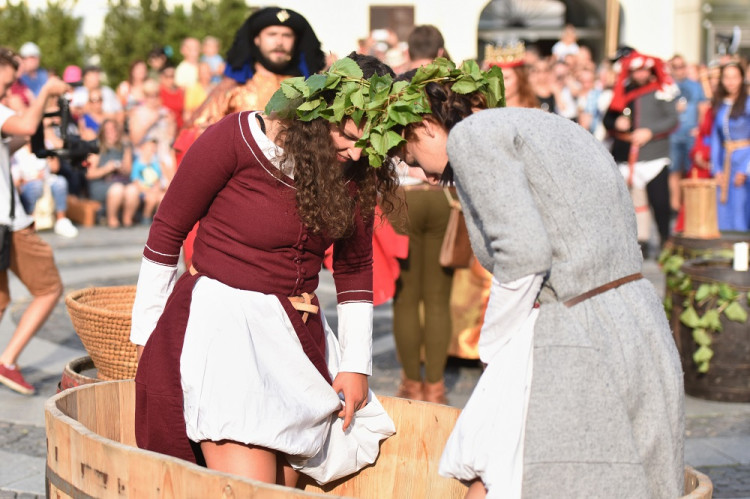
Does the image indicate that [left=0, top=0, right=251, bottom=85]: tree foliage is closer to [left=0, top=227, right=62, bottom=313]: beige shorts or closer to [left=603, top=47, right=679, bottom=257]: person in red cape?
[left=603, top=47, right=679, bottom=257]: person in red cape

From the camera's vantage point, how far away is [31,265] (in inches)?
236

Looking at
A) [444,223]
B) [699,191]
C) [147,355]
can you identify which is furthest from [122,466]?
[699,191]

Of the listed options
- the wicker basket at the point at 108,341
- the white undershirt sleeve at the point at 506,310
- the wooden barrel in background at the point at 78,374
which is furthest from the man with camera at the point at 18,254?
the white undershirt sleeve at the point at 506,310

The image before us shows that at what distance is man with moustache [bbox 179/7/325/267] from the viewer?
550 centimetres

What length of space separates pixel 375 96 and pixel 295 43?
2.80m

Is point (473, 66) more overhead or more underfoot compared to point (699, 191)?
more overhead

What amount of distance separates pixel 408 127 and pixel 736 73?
345 inches

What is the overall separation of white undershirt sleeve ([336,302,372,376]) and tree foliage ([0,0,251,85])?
17299 millimetres

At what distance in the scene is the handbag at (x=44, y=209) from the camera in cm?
1302

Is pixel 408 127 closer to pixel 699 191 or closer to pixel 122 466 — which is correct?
pixel 122 466

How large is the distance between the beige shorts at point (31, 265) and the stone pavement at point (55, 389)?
0.57 metres

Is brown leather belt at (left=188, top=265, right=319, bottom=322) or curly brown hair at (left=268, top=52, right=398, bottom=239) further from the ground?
curly brown hair at (left=268, top=52, right=398, bottom=239)

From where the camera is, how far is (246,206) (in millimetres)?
3145

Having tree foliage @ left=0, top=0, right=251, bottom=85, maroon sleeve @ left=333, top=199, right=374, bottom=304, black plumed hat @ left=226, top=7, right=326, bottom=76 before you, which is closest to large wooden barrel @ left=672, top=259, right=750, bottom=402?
black plumed hat @ left=226, top=7, right=326, bottom=76
